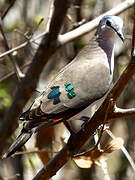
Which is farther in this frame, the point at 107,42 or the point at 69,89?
the point at 107,42

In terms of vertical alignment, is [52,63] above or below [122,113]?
below

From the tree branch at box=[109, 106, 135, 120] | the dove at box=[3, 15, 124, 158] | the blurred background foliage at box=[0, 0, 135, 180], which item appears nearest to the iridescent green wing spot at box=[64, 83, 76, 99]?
the dove at box=[3, 15, 124, 158]

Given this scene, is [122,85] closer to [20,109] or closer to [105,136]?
[20,109]

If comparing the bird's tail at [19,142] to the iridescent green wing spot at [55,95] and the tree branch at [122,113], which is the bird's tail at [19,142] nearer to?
Answer: the iridescent green wing spot at [55,95]

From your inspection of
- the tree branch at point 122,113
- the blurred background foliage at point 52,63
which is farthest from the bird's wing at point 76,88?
the blurred background foliage at point 52,63

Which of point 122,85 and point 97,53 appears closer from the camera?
point 122,85

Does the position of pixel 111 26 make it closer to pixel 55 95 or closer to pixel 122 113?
pixel 55 95

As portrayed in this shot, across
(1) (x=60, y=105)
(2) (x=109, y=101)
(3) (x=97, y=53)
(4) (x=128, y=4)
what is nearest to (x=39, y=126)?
(1) (x=60, y=105)

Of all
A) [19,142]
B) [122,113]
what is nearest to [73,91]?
[19,142]
